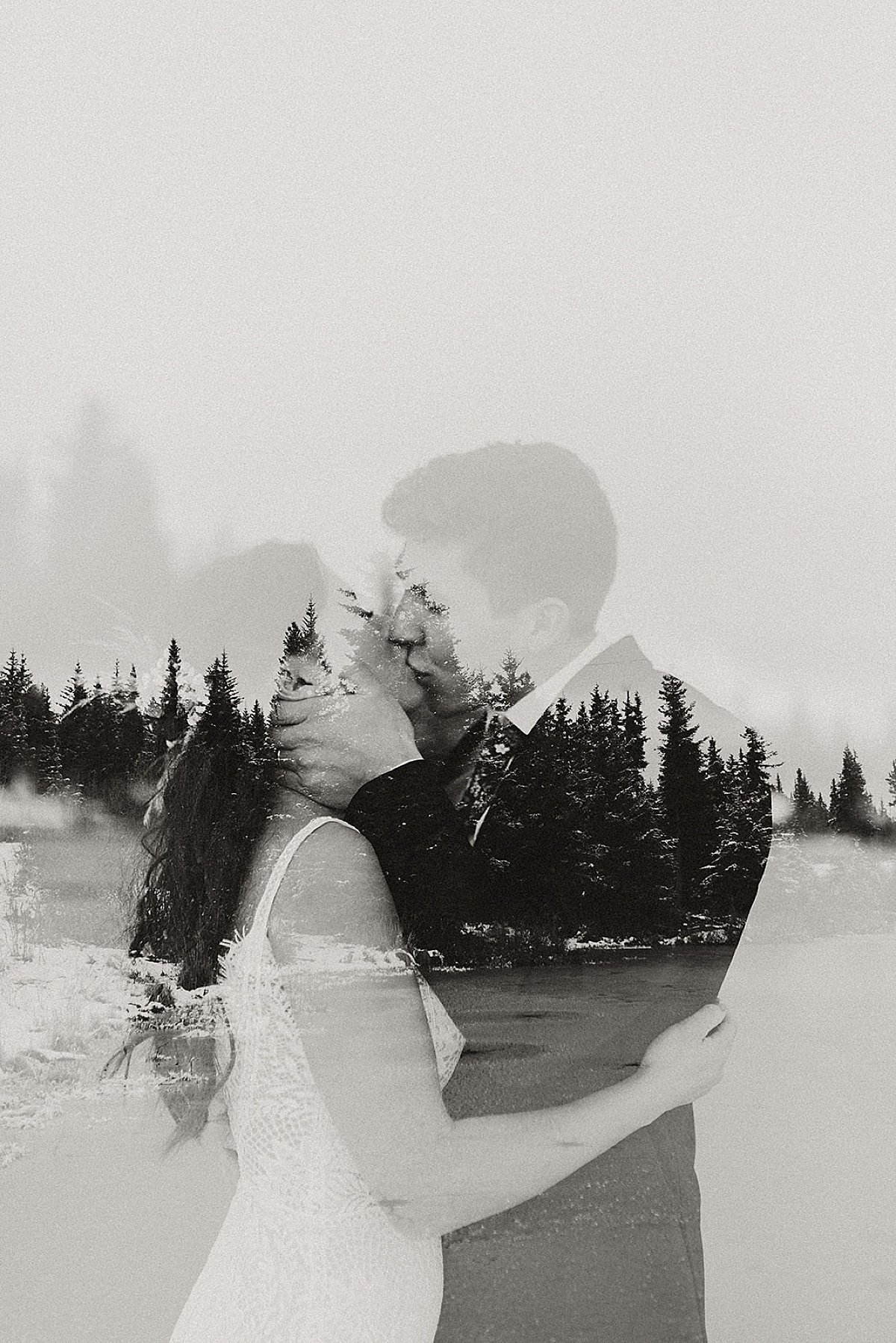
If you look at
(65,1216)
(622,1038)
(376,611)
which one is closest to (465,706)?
(376,611)

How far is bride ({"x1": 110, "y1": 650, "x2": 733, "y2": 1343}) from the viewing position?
0.51 metres

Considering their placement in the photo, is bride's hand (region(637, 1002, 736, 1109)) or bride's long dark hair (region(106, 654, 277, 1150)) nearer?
bride's hand (region(637, 1002, 736, 1109))

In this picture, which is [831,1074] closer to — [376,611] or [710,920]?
[710,920]

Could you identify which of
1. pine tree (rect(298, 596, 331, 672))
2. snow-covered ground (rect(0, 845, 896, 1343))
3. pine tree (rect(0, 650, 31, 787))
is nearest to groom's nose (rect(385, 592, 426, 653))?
pine tree (rect(298, 596, 331, 672))

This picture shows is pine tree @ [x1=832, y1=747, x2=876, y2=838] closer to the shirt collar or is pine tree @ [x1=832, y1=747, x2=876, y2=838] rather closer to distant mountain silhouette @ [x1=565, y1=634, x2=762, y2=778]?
distant mountain silhouette @ [x1=565, y1=634, x2=762, y2=778]

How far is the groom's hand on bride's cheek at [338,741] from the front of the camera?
0.71 m

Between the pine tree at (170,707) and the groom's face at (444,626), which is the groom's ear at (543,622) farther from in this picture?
the pine tree at (170,707)

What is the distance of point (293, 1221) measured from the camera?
2.06 ft

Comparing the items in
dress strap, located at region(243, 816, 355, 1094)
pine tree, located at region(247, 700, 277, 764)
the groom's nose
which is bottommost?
dress strap, located at region(243, 816, 355, 1094)

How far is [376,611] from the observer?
1.07 m

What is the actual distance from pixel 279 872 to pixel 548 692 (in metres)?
1.07

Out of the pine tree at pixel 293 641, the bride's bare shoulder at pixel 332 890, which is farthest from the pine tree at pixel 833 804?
the bride's bare shoulder at pixel 332 890

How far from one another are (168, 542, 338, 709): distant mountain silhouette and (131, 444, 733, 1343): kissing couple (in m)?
0.52

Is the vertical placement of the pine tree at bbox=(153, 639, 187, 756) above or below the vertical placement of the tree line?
above
